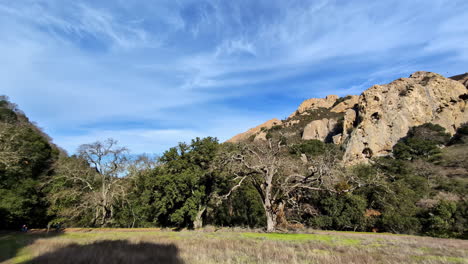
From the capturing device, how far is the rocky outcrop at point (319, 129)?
8606 centimetres

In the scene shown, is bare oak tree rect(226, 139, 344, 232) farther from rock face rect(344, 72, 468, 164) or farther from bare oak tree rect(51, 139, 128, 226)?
rock face rect(344, 72, 468, 164)

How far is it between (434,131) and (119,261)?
7413 cm

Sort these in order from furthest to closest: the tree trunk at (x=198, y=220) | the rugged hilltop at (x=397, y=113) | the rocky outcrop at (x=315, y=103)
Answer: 1. the rocky outcrop at (x=315, y=103)
2. the rugged hilltop at (x=397, y=113)
3. the tree trunk at (x=198, y=220)

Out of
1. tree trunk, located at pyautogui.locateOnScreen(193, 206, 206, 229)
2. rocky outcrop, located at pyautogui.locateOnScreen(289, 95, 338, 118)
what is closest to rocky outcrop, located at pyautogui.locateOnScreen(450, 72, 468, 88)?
rocky outcrop, located at pyautogui.locateOnScreen(289, 95, 338, 118)

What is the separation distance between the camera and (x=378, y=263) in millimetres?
7574

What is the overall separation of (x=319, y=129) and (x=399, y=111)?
93.6 feet

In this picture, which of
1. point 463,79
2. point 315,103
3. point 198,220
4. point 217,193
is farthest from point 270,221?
point 315,103

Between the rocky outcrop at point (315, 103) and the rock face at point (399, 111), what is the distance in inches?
2951

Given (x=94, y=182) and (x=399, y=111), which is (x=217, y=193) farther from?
(x=399, y=111)

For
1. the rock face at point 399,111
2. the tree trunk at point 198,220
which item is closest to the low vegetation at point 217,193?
the tree trunk at point 198,220

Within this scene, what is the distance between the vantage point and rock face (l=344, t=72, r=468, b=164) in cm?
5847

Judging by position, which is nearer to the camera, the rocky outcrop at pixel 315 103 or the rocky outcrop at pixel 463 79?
the rocky outcrop at pixel 463 79

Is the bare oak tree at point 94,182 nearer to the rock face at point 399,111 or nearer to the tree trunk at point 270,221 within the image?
the tree trunk at point 270,221

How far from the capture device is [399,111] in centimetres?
6175
